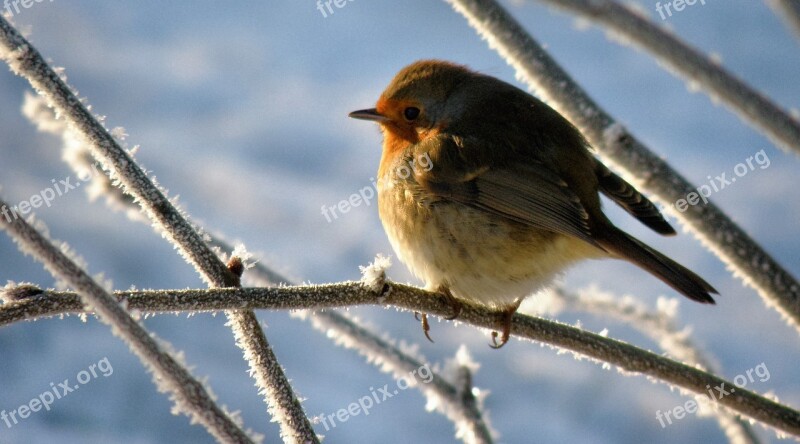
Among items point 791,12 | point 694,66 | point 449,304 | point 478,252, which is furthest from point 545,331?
point 791,12

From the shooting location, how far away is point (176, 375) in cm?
92

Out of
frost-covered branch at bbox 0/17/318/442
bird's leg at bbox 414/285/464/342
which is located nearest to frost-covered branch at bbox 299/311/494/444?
bird's leg at bbox 414/285/464/342

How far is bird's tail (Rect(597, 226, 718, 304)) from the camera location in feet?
5.54

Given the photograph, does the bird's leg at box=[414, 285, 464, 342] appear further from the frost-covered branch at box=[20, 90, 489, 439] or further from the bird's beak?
the bird's beak

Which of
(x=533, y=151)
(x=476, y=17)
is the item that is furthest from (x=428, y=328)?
(x=476, y=17)

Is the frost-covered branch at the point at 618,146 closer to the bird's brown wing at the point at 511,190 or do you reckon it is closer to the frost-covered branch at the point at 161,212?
the bird's brown wing at the point at 511,190

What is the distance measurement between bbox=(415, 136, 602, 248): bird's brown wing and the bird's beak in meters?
0.20

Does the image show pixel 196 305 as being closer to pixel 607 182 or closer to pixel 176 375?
pixel 176 375

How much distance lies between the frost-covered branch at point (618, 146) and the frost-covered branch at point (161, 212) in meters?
0.89

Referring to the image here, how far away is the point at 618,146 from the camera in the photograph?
1.78 m

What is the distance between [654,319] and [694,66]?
2.05 ft

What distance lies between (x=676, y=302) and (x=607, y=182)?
1.19ft

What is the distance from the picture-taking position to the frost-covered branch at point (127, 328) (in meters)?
0.86

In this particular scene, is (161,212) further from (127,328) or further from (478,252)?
(478,252)
